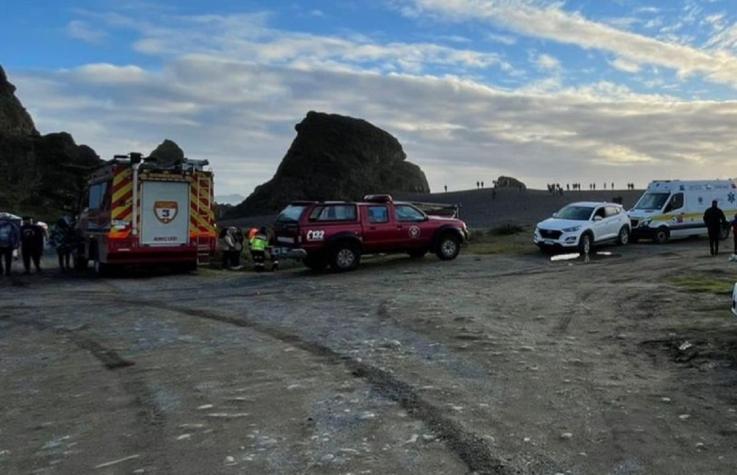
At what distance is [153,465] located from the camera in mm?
4609

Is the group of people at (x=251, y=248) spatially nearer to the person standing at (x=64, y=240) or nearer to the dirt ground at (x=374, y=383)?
the person standing at (x=64, y=240)

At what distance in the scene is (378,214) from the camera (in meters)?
19.5

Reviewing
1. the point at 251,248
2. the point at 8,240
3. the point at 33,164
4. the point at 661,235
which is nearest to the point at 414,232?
the point at 251,248

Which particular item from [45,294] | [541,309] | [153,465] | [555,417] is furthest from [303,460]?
[45,294]

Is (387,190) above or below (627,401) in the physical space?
above

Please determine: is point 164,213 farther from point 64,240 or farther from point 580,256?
point 580,256

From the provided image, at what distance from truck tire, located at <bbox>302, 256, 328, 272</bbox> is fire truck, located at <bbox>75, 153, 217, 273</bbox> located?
2589 mm

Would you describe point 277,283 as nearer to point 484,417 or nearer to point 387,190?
point 484,417

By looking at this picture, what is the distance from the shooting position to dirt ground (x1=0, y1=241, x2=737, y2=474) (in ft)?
15.8

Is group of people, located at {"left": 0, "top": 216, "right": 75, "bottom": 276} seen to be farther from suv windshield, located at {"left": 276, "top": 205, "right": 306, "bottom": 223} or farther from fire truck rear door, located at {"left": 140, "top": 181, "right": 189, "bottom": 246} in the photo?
suv windshield, located at {"left": 276, "top": 205, "right": 306, "bottom": 223}

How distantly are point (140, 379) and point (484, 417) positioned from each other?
3.48 meters

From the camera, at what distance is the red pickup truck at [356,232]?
59.7 ft

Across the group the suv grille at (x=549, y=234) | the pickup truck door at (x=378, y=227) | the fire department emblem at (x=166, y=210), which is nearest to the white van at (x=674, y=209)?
the suv grille at (x=549, y=234)

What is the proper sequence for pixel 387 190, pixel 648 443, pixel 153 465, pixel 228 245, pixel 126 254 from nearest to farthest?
1. pixel 153 465
2. pixel 648 443
3. pixel 126 254
4. pixel 228 245
5. pixel 387 190
